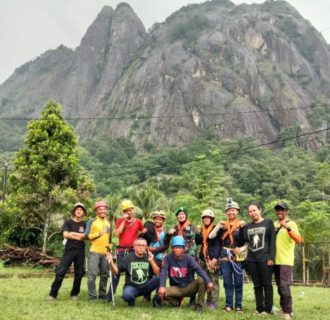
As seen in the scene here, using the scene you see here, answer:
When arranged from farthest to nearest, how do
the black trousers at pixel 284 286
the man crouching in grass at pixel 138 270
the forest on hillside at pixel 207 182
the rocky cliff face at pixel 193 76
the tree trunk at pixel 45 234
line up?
the rocky cliff face at pixel 193 76 → the forest on hillside at pixel 207 182 → the tree trunk at pixel 45 234 → the man crouching in grass at pixel 138 270 → the black trousers at pixel 284 286

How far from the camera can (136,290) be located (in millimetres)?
→ 7242

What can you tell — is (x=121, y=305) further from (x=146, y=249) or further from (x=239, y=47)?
(x=239, y=47)

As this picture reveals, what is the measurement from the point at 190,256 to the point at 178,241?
13.5 inches

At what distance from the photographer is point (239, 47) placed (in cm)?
13488

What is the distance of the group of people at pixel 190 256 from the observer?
6918 millimetres

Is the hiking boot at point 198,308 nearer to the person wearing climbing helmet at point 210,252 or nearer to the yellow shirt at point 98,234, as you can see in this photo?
the person wearing climbing helmet at point 210,252

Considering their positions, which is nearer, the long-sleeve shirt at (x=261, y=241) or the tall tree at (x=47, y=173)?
the long-sleeve shirt at (x=261, y=241)

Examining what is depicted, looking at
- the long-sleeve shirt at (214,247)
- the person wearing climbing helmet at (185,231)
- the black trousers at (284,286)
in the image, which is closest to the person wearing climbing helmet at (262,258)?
the black trousers at (284,286)

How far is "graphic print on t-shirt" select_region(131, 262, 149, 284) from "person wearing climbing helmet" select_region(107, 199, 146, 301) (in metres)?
0.54

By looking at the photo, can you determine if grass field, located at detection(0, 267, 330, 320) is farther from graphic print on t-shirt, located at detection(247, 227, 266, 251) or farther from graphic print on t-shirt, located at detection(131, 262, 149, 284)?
graphic print on t-shirt, located at detection(247, 227, 266, 251)

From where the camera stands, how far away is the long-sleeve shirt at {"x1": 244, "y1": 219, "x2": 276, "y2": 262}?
688cm

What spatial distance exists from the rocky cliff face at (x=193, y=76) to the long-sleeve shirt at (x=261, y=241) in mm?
103134

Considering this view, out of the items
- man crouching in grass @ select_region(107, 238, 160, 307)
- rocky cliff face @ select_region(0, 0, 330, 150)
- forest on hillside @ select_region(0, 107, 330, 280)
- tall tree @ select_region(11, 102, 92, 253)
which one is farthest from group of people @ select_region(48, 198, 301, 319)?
rocky cliff face @ select_region(0, 0, 330, 150)

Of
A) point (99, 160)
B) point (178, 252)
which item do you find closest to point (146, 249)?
point (178, 252)
